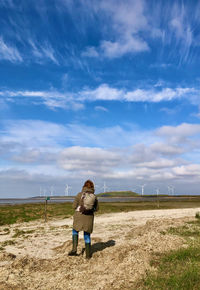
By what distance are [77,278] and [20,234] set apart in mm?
10118

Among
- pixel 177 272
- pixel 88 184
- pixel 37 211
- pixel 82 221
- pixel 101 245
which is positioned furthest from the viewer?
pixel 37 211

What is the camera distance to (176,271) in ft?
22.2

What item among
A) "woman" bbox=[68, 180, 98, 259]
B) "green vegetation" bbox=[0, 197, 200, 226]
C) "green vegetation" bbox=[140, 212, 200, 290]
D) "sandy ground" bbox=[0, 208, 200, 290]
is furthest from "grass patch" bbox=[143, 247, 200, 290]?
"green vegetation" bbox=[0, 197, 200, 226]

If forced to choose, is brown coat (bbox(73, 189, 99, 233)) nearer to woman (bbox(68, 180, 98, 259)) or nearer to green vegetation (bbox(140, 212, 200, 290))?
woman (bbox(68, 180, 98, 259))

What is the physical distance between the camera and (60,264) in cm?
818

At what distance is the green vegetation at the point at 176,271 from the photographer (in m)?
5.90

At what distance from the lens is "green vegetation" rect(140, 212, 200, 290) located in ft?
19.4

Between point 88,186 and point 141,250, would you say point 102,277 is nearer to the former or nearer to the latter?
point 141,250

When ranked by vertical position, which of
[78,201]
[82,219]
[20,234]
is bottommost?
[20,234]

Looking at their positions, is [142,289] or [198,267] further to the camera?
[198,267]

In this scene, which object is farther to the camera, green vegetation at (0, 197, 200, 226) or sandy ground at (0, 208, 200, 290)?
green vegetation at (0, 197, 200, 226)

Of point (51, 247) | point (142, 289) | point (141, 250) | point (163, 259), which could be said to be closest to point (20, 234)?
point (51, 247)

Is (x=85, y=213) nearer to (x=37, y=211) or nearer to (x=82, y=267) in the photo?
(x=82, y=267)

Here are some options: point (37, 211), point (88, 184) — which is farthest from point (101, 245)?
point (37, 211)
